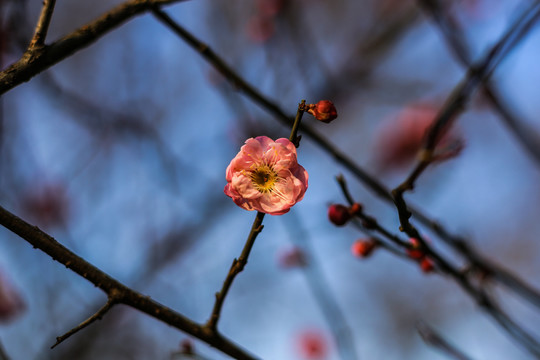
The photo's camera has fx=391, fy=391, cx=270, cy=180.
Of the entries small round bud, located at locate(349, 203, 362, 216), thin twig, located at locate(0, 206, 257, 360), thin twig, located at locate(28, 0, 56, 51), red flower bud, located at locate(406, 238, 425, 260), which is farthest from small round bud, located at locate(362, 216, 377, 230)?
→ thin twig, located at locate(28, 0, 56, 51)

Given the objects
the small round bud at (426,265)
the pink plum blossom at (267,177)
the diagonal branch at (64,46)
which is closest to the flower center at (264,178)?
the pink plum blossom at (267,177)

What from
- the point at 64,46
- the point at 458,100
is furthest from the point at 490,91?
the point at 64,46

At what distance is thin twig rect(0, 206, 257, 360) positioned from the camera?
875 mm

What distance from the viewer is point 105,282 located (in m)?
0.93

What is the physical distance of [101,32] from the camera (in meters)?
1.12

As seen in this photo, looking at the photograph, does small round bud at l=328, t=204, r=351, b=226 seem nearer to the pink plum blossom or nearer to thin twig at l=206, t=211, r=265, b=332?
the pink plum blossom

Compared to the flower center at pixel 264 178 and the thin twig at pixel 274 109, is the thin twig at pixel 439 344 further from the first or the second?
the flower center at pixel 264 178

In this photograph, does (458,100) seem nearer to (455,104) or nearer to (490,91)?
(455,104)

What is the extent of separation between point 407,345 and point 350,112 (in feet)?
13.2

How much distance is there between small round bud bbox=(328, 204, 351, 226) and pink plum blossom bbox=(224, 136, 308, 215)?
15 centimetres

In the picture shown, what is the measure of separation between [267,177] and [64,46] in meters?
0.68

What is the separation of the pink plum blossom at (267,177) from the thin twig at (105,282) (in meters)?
0.36

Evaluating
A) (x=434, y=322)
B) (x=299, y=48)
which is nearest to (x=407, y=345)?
(x=434, y=322)

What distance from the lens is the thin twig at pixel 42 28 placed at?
38.8 inches
